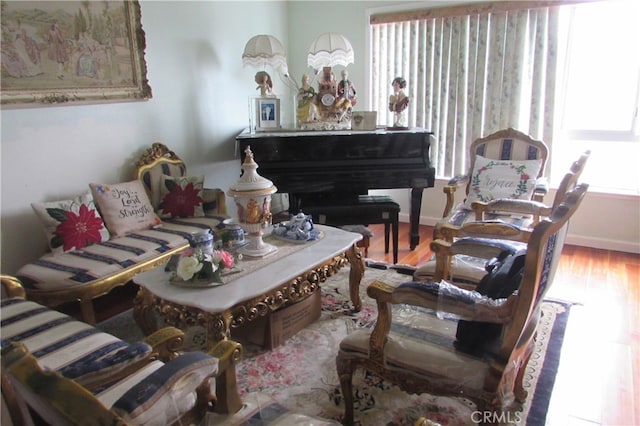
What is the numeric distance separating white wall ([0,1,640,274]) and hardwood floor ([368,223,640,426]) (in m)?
0.55

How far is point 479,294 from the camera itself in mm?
1486

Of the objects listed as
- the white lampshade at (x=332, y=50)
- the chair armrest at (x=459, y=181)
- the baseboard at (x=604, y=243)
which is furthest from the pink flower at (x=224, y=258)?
Answer: the baseboard at (x=604, y=243)

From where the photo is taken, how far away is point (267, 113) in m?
→ 3.86

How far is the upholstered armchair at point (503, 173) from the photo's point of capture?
3184 mm

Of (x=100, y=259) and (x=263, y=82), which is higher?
(x=263, y=82)

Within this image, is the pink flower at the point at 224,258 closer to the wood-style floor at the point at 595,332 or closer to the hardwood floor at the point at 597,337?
the wood-style floor at the point at 595,332

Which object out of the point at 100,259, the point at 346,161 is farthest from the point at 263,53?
the point at 100,259

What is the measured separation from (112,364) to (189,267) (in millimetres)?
694

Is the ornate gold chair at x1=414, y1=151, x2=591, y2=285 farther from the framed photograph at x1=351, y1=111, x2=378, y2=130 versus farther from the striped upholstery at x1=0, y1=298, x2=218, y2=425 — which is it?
the framed photograph at x1=351, y1=111, x2=378, y2=130

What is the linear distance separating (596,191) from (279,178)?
105 inches

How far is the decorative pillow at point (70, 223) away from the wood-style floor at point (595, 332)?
0.49 metres

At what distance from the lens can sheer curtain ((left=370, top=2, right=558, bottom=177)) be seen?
3.78 meters

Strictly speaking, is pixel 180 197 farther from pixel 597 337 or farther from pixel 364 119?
pixel 597 337

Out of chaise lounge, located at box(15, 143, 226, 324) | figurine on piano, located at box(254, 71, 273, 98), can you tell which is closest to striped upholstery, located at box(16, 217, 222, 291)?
chaise lounge, located at box(15, 143, 226, 324)
